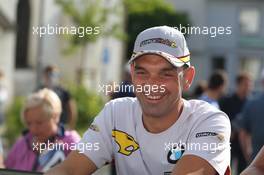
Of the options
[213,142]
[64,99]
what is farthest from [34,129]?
[64,99]

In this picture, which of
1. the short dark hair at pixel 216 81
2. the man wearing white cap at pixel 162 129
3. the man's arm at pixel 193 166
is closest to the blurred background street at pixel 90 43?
the short dark hair at pixel 216 81

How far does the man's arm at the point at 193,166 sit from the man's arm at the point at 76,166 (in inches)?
15.8

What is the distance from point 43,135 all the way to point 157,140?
6.05 feet

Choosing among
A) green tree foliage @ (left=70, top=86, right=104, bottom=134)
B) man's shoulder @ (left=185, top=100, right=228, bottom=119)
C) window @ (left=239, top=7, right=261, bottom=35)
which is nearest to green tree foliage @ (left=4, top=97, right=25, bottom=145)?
green tree foliage @ (left=70, top=86, right=104, bottom=134)

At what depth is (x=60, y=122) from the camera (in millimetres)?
6551

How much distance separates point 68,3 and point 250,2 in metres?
27.0

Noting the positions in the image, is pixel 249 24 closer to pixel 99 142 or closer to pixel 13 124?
pixel 13 124

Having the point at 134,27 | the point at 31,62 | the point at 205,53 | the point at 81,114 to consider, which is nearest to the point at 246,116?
the point at 81,114

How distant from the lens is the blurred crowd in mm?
4750

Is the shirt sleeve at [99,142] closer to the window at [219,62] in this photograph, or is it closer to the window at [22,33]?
the window at [22,33]

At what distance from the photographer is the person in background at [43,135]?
15.4 ft

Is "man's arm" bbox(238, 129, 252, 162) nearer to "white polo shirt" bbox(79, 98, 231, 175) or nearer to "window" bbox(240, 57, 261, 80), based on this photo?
"white polo shirt" bbox(79, 98, 231, 175)

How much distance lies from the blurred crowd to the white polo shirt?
43.4 inches

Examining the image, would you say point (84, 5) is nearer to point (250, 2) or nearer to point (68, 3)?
point (68, 3)
